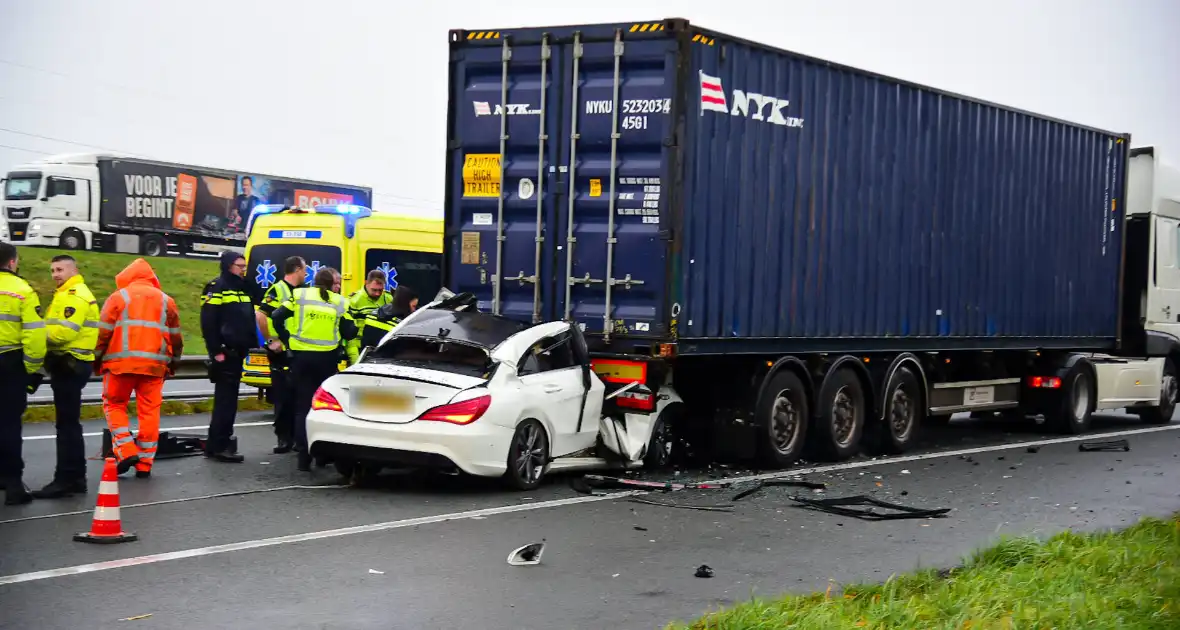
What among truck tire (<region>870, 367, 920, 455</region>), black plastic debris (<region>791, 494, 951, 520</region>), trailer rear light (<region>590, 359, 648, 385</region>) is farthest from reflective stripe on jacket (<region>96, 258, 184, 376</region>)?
truck tire (<region>870, 367, 920, 455</region>)

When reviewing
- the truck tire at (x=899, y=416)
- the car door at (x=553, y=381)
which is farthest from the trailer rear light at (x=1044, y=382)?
the car door at (x=553, y=381)

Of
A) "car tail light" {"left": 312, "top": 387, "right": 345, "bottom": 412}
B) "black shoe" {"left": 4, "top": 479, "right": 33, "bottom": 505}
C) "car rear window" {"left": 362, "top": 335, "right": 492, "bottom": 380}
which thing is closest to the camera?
"black shoe" {"left": 4, "top": 479, "right": 33, "bottom": 505}

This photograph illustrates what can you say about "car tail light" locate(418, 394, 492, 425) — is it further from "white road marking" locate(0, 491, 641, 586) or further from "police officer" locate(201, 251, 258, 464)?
"police officer" locate(201, 251, 258, 464)

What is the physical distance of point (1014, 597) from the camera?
6.83m

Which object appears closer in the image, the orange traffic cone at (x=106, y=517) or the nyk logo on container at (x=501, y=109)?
the orange traffic cone at (x=106, y=517)

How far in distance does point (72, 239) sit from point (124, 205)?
1.74m

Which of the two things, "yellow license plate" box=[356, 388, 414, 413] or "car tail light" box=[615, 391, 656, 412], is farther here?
"car tail light" box=[615, 391, 656, 412]

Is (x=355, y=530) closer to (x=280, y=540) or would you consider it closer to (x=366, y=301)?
(x=280, y=540)

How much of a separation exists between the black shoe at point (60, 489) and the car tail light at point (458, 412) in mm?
2548

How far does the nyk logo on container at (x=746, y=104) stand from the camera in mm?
11969

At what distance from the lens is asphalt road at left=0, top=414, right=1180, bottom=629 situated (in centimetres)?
670

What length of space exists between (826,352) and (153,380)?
251 inches

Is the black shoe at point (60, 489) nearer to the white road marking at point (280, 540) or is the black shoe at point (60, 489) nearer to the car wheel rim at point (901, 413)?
the white road marking at point (280, 540)

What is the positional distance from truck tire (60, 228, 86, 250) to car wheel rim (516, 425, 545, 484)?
32341mm
